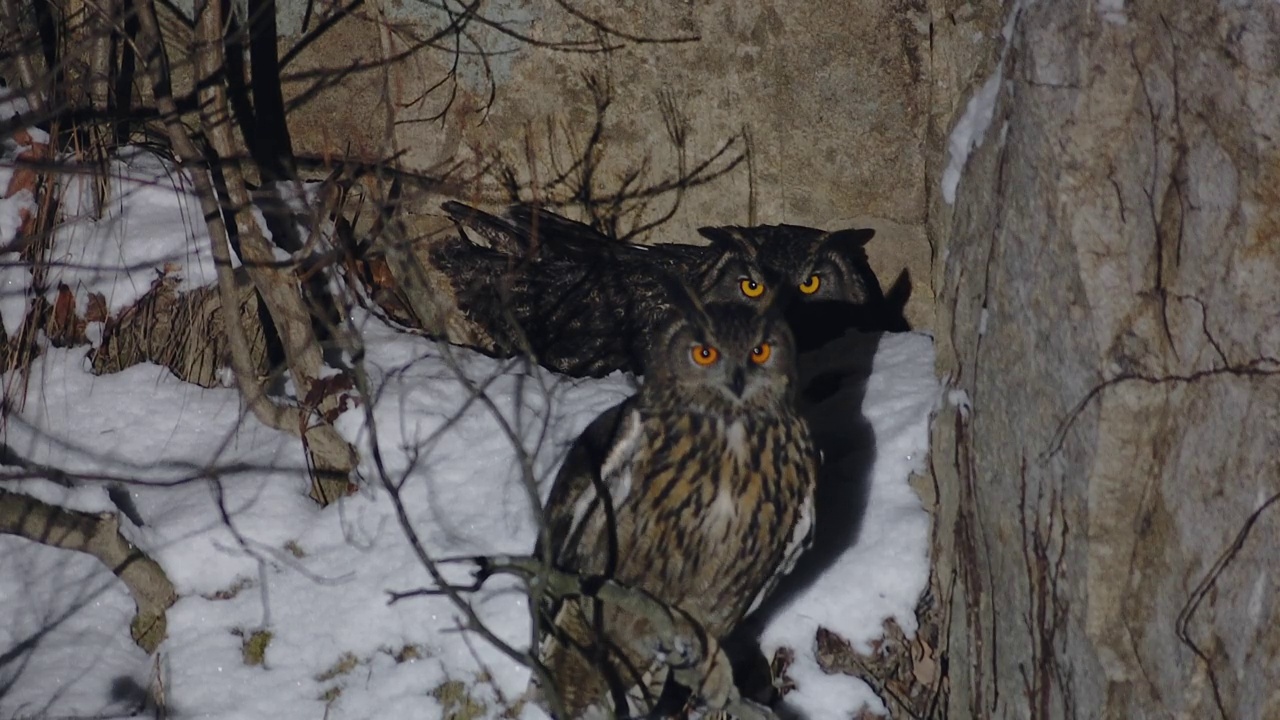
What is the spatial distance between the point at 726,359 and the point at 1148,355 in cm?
96

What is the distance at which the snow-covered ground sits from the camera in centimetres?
330

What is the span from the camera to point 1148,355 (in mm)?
2385

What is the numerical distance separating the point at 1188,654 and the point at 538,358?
7.96 ft

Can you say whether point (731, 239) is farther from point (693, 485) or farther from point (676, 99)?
point (693, 485)

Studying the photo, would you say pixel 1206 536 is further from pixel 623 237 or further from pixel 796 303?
pixel 623 237

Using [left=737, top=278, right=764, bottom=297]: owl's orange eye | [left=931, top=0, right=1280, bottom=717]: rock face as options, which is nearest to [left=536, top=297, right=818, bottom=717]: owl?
[left=931, top=0, right=1280, bottom=717]: rock face

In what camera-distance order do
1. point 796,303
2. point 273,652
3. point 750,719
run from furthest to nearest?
point 796,303 < point 273,652 < point 750,719

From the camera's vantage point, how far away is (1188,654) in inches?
91.9

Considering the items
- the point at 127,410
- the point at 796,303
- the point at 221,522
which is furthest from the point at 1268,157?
the point at 127,410

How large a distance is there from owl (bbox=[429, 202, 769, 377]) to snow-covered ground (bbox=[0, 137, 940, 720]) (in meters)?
0.17

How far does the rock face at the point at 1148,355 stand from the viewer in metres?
2.31

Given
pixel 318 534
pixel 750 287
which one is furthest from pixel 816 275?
pixel 318 534

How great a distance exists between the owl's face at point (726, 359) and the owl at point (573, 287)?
1.13m

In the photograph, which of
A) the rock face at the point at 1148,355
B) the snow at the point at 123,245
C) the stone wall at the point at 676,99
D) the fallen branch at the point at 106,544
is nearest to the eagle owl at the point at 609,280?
the stone wall at the point at 676,99
